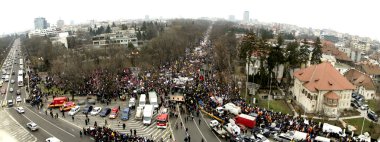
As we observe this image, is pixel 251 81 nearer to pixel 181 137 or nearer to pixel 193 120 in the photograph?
pixel 193 120

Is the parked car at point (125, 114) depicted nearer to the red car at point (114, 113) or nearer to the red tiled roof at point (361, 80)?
the red car at point (114, 113)

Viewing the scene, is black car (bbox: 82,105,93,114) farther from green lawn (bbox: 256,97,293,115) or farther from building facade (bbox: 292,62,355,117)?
building facade (bbox: 292,62,355,117)

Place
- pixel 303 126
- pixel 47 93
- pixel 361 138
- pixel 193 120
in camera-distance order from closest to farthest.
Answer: pixel 361 138
pixel 303 126
pixel 193 120
pixel 47 93

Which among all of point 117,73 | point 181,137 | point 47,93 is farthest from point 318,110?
point 47,93

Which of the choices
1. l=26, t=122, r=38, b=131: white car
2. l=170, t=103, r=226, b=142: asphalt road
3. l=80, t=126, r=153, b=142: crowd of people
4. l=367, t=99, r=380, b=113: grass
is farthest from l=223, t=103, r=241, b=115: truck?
l=26, t=122, r=38, b=131: white car

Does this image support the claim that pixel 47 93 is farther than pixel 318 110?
Yes

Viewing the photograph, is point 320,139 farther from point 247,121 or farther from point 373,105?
point 373,105

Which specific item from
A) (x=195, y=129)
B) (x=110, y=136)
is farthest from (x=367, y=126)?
(x=110, y=136)
